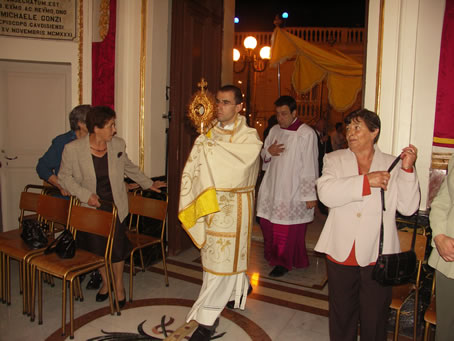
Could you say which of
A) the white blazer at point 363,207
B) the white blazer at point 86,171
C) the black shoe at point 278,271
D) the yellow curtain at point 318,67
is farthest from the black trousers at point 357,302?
the yellow curtain at point 318,67

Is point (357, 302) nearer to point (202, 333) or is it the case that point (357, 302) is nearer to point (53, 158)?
point (202, 333)

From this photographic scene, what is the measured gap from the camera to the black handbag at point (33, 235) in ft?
11.3

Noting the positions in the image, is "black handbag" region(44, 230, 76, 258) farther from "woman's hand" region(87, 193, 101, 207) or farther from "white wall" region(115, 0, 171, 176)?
"white wall" region(115, 0, 171, 176)

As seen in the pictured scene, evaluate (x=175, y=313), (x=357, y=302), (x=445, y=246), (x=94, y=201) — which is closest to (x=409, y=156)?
(x=445, y=246)

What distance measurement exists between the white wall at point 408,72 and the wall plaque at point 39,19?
355 cm

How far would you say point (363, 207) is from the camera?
2.43 meters

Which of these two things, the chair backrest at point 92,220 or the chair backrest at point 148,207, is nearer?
the chair backrest at point 92,220

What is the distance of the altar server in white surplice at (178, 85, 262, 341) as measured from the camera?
9.58 ft

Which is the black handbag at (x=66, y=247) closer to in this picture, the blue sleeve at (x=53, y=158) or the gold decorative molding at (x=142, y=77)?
the blue sleeve at (x=53, y=158)

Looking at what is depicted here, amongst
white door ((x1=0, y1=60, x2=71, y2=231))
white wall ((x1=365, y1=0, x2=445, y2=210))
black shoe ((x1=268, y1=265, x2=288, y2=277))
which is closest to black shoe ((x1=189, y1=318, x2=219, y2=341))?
black shoe ((x1=268, y1=265, x2=288, y2=277))

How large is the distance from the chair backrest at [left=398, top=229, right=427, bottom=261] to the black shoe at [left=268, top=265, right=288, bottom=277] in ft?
5.90

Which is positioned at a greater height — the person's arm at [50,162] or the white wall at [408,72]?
the white wall at [408,72]

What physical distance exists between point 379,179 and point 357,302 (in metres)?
0.85

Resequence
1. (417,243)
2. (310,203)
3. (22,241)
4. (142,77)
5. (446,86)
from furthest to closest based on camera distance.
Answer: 1. (142,77)
2. (310,203)
3. (22,241)
4. (446,86)
5. (417,243)
